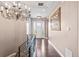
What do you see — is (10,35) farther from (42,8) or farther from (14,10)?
(42,8)

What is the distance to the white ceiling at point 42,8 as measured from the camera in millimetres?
1941

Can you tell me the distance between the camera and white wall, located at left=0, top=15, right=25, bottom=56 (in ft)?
6.05

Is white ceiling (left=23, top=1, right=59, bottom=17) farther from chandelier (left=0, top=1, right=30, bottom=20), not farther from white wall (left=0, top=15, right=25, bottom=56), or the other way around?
white wall (left=0, top=15, right=25, bottom=56)

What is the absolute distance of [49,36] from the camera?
2.21m

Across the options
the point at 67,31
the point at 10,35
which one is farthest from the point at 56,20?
the point at 10,35

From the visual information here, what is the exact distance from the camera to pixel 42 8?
2066mm

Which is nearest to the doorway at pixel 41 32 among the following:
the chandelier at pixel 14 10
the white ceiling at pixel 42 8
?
the white ceiling at pixel 42 8

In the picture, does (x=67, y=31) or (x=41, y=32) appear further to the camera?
(x=41, y=32)

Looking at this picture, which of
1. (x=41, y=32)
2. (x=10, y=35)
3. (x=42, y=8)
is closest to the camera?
(x=10, y=35)

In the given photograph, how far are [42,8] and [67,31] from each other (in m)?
0.63

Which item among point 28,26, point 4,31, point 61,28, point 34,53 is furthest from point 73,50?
point 4,31

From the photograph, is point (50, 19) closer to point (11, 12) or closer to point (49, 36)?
point (49, 36)

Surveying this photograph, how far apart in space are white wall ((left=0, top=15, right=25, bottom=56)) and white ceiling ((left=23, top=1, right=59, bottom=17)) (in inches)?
11.7

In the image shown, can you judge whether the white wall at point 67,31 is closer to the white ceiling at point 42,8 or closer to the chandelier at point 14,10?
the white ceiling at point 42,8
